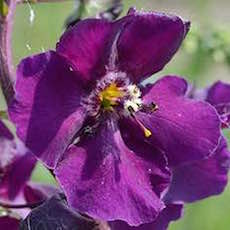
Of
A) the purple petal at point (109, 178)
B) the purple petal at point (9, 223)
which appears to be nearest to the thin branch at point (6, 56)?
the purple petal at point (109, 178)

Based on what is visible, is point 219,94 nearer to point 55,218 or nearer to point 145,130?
point 145,130

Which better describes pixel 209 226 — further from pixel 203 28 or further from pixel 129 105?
pixel 129 105

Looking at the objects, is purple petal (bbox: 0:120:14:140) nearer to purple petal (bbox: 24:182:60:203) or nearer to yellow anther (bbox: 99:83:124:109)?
purple petal (bbox: 24:182:60:203)

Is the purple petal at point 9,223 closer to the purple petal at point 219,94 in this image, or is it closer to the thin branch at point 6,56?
the thin branch at point 6,56

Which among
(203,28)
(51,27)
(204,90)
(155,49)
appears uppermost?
(155,49)

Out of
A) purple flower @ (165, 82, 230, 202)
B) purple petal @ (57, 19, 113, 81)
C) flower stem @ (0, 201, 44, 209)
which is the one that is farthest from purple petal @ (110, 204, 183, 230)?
purple petal @ (57, 19, 113, 81)

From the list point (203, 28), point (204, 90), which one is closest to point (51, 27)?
point (203, 28)
